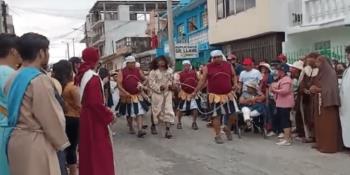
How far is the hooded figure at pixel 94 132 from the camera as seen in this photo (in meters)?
6.28

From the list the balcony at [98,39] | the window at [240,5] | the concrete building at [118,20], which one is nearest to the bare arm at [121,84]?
the window at [240,5]

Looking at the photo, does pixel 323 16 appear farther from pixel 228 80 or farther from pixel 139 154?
pixel 139 154

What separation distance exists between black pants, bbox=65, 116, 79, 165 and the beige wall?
49.0 feet

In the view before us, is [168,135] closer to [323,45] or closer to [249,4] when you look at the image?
[323,45]

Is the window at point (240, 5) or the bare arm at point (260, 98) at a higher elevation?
the window at point (240, 5)

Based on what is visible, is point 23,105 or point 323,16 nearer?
point 23,105

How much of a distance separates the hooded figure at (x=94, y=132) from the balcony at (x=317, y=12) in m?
12.0

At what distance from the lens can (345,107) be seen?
9.19 m

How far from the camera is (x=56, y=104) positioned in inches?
167

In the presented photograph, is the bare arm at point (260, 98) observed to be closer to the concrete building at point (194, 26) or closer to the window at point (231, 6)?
the window at point (231, 6)

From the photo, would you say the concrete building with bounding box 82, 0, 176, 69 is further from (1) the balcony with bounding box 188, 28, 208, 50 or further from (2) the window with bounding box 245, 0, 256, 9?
(2) the window with bounding box 245, 0, 256, 9

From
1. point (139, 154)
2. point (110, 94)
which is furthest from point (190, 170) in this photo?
point (110, 94)

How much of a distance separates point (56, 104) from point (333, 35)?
1559 cm

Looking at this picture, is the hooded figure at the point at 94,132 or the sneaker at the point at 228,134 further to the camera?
the sneaker at the point at 228,134
